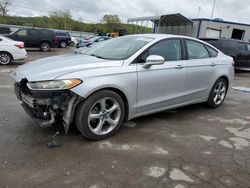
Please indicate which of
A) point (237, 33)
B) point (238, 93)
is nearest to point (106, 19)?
point (237, 33)

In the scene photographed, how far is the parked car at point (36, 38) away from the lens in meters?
17.8

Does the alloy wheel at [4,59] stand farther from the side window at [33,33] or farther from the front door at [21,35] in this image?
the side window at [33,33]

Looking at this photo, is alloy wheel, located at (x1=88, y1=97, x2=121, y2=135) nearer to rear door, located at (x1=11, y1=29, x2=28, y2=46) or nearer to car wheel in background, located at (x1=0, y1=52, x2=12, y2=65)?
car wheel in background, located at (x1=0, y1=52, x2=12, y2=65)

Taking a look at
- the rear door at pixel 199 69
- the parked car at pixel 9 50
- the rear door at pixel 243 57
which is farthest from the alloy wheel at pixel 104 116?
the rear door at pixel 243 57

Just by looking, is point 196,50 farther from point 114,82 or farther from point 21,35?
point 21,35

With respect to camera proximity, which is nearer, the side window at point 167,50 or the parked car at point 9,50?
the side window at point 167,50

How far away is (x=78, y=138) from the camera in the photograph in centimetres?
371

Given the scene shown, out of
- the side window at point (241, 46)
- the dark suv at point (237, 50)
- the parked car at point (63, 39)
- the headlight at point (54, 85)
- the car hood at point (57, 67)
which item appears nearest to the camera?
the headlight at point (54, 85)

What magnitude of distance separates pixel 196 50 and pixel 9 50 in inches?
346

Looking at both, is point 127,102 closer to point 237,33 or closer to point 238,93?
point 238,93

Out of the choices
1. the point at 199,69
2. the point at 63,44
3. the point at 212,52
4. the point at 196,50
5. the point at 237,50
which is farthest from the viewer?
the point at 63,44

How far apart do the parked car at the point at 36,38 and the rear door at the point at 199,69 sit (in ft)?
51.7

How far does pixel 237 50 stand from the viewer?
38.5 ft

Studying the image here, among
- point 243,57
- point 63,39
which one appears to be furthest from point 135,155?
point 63,39
